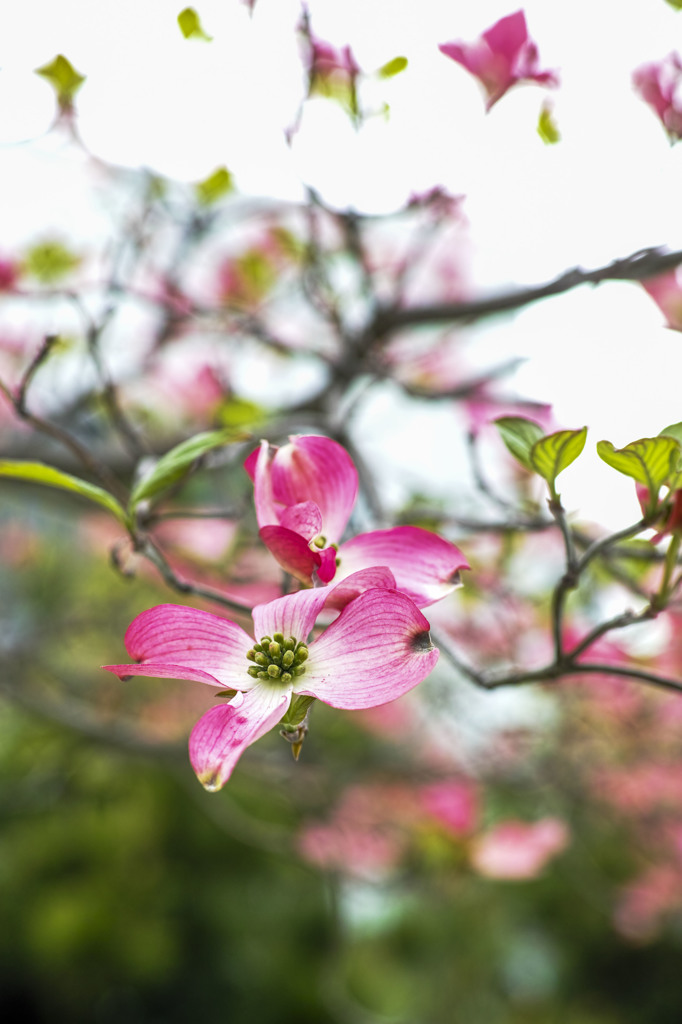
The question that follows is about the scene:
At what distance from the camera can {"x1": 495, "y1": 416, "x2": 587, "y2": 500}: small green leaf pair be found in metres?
0.38

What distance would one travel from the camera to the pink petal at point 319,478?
397mm

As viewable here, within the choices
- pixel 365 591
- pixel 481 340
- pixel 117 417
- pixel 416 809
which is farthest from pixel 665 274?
pixel 416 809

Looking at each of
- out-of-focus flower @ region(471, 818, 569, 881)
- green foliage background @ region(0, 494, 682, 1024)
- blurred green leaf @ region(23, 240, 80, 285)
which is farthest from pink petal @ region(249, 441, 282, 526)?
green foliage background @ region(0, 494, 682, 1024)

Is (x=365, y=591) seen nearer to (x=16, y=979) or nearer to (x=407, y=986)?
(x=407, y=986)

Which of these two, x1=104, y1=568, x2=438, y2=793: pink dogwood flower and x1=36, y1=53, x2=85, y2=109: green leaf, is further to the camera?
x1=36, y1=53, x2=85, y2=109: green leaf

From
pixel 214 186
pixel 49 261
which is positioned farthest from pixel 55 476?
pixel 49 261

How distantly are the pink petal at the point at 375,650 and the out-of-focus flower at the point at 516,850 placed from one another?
0.87 meters

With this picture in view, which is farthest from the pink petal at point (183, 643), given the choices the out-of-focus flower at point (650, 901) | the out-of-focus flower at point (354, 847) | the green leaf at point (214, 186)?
the out-of-focus flower at point (650, 901)

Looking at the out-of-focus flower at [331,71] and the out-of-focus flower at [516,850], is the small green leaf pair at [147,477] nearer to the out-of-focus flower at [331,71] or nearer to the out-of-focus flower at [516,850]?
the out-of-focus flower at [331,71]

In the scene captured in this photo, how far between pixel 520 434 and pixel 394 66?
0.26 meters

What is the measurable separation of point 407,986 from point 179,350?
1.73 meters

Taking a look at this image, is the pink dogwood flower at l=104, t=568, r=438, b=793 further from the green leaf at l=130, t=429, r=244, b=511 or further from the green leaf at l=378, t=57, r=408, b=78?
the green leaf at l=378, t=57, r=408, b=78

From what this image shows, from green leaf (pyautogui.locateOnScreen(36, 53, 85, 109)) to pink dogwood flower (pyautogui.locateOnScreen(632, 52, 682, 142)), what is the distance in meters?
0.39

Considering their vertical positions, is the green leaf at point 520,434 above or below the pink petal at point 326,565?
below
